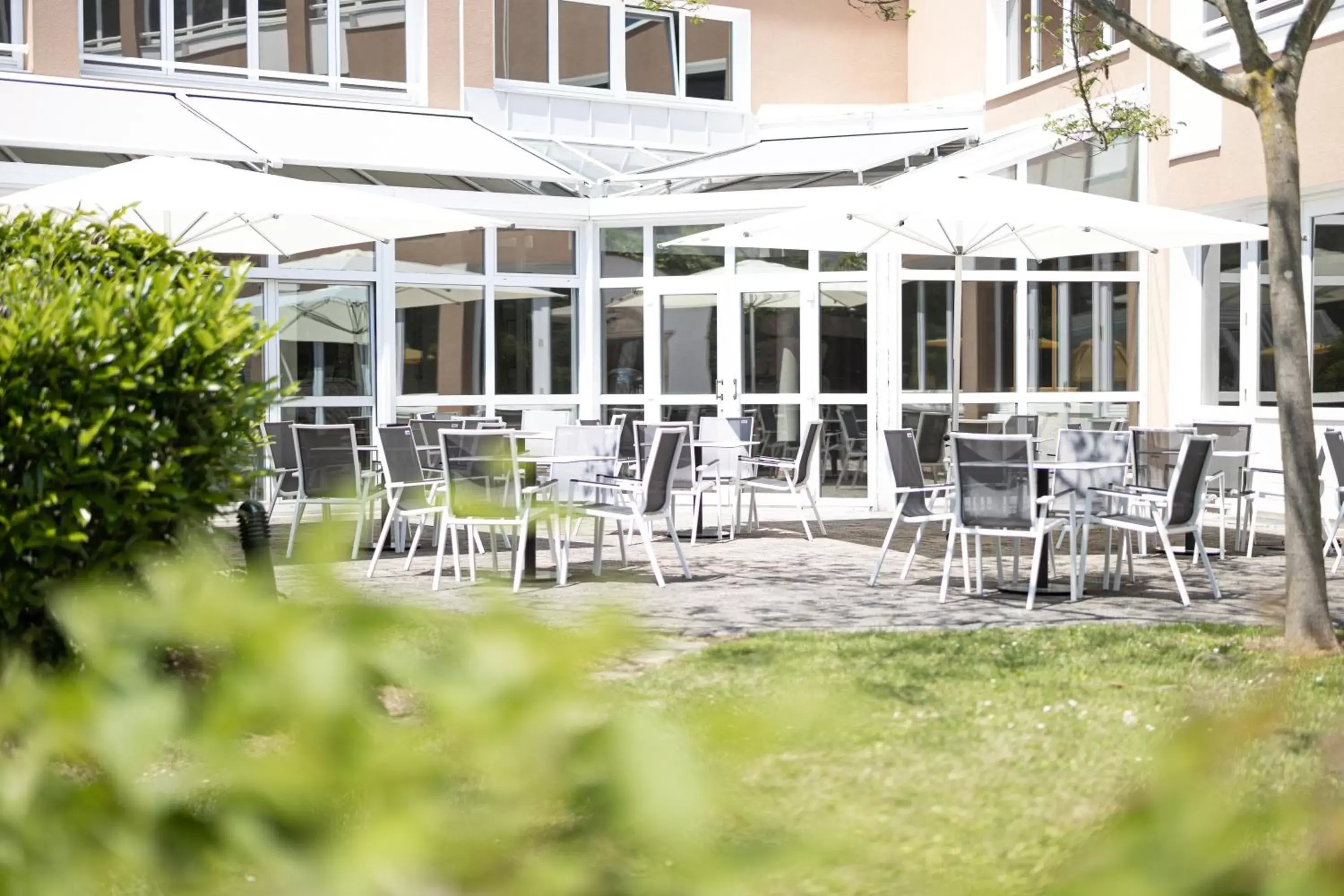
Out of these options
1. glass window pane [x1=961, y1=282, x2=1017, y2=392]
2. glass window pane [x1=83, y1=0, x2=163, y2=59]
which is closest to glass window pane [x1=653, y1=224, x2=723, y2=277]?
glass window pane [x1=961, y1=282, x2=1017, y2=392]

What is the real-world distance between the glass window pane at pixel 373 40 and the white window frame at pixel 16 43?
3.12 m

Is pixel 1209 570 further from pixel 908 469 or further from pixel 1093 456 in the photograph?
pixel 908 469

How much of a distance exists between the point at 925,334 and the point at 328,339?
556 centimetres

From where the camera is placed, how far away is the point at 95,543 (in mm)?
4258

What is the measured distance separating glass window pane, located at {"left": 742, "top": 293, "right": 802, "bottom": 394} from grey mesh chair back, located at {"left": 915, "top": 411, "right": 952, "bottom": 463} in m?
1.61

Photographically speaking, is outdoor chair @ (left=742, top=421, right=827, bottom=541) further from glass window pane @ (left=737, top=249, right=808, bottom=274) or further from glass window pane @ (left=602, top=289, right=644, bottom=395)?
glass window pane @ (left=602, top=289, right=644, bottom=395)

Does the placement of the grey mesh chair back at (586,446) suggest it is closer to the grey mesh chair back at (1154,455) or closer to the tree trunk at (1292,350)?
the grey mesh chair back at (1154,455)

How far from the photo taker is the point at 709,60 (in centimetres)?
Answer: 1756

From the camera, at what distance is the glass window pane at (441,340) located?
1446 centimetres

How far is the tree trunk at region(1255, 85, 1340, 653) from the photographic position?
616 cm

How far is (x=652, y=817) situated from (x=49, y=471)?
3.91 meters

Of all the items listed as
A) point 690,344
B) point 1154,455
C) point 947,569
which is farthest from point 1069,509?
point 690,344

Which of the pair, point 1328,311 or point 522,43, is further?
point 522,43

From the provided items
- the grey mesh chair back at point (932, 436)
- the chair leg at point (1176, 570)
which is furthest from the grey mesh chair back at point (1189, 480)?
the grey mesh chair back at point (932, 436)
